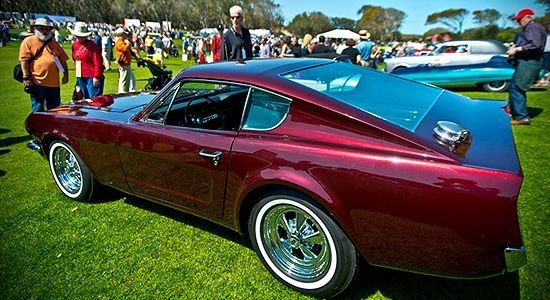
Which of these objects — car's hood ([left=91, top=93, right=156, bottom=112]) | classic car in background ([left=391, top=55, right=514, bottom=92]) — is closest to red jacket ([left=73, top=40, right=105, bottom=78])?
car's hood ([left=91, top=93, right=156, bottom=112])

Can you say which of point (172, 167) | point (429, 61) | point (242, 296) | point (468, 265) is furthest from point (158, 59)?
point (468, 265)

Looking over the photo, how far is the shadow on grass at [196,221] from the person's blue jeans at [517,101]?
17.5 feet

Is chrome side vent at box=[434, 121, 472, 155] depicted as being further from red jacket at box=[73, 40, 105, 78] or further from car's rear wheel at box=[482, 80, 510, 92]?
car's rear wheel at box=[482, 80, 510, 92]

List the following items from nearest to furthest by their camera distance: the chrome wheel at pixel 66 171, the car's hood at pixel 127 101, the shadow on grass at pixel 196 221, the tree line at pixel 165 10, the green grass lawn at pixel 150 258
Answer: the green grass lawn at pixel 150 258, the shadow on grass at pixel 196 221, the car's hood at pixel 127 101, the chrome wheel at pixel 66 171, the tree line at pixel 165 10

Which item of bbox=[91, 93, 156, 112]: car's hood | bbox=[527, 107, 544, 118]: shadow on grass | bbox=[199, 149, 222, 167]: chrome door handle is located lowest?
bbox=[527, 107, 544, 118]: shadow on grass

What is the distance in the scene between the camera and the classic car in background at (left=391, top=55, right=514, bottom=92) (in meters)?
8.69

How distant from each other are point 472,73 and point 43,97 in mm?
9559

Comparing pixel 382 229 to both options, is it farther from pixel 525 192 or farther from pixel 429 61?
pixel 429 61

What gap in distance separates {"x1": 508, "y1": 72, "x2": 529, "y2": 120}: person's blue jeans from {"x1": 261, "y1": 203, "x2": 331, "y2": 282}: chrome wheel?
530cm

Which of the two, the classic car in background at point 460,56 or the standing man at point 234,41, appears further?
the classic car in background at point 460,56

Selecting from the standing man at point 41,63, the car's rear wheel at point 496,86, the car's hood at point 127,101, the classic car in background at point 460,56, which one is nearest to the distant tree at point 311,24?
the classic car in background at point 460,56

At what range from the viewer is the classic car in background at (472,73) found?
8.69 meters

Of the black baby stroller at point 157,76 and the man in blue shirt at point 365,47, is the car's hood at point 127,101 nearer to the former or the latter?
the black baby stroller at point 157,76

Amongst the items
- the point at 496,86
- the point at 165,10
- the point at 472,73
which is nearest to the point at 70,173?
the point at 472,73
